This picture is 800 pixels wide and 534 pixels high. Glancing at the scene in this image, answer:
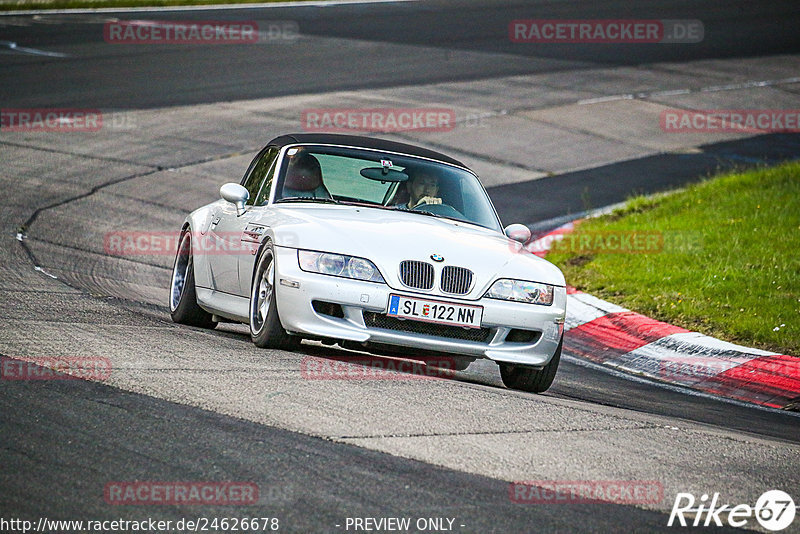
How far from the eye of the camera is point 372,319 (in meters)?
6.74

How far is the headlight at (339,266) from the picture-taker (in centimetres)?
674

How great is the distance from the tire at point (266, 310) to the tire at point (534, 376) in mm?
1393

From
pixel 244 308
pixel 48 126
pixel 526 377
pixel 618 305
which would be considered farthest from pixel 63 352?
pixel 48 126

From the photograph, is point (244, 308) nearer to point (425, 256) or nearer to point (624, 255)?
point (425, 256)

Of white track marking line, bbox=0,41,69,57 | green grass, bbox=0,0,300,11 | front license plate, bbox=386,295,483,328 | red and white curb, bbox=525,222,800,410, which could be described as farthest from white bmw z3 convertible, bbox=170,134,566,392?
green grass, bbox=0,0,300,11

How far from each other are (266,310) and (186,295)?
1.75m

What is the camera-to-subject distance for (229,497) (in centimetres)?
424

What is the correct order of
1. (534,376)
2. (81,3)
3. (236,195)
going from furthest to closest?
(81,3), (236,195), (534,376)

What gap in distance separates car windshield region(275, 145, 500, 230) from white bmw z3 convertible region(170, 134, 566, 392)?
0.01 metres

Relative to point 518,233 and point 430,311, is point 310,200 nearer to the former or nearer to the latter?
point 518,233

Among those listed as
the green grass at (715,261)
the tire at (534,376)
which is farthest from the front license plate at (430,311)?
the green grass at (715,261)

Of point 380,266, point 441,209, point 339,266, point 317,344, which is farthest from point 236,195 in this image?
point 380,266

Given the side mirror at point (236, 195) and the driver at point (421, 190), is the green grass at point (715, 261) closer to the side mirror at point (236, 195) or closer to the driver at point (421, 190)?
the driver at point (421, 190)

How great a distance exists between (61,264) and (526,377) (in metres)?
5.05
